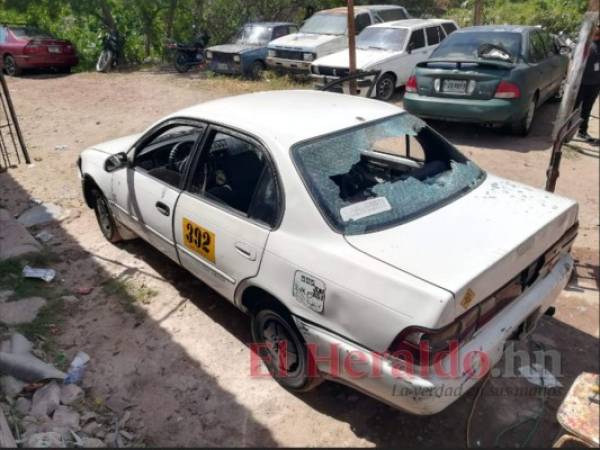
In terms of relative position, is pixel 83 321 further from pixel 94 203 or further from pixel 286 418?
pixel 286 418

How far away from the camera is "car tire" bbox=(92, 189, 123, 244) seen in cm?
471

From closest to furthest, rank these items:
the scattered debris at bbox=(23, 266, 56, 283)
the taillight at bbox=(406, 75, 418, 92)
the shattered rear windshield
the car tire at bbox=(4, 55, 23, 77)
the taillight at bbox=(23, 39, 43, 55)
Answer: the shattered rear windshield → the scattered debris at bbox=(23, 266, 56, 283) → the taillight at bbox=(406, 75, 418, 92) → the taillight at bbox=(23, 39, 43, 55) → the car tire at bbox=(4, 55, 23, 77)

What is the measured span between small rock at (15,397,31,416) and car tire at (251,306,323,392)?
1.44 metres

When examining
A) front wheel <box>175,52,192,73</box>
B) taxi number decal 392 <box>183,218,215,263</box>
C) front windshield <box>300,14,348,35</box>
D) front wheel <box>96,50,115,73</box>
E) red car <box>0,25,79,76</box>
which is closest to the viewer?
taxi number decal 392 <box>183,218,215,263</box>

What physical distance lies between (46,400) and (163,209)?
1464 mm

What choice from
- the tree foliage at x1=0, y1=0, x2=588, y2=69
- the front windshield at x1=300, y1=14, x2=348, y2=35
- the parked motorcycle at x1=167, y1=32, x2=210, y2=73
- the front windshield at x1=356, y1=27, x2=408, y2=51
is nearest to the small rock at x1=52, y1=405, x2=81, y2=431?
the front windshield at x1=356, y1=27, x2=408, y2=51

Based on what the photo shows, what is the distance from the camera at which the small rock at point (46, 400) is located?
2.89m

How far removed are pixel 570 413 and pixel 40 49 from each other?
648 inches

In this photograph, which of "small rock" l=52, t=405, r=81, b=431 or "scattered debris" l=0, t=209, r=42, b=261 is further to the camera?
"scattered debris" l=0, t=209, r=42, b=261

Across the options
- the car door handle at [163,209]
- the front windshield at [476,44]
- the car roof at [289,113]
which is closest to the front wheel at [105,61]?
the front windshield at [476,44]

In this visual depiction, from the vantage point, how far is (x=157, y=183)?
3.66 metres

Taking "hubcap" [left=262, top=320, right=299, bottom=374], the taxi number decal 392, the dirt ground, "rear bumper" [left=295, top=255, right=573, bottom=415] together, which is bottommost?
the dirt ground

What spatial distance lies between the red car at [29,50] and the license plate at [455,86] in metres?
12.8

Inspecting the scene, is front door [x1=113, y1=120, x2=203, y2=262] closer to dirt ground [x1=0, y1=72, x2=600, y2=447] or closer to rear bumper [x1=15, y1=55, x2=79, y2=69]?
dirt ground [x1=0, y1=72, x2=600, y2=447]
